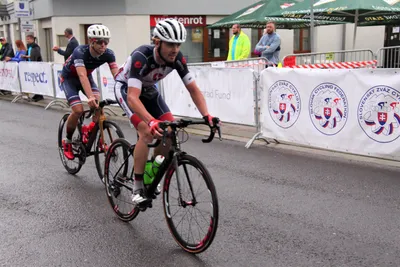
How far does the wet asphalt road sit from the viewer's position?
3.90 metres

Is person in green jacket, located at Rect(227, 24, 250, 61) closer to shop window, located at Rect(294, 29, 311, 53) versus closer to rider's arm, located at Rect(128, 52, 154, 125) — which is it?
rider's arm, located at Rect(128, 52, 154, 125)

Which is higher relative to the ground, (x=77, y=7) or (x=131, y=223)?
(x=77, y=7)

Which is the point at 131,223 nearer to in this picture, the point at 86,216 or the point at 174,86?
the point at 86,216

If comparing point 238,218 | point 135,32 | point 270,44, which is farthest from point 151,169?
point 135,32

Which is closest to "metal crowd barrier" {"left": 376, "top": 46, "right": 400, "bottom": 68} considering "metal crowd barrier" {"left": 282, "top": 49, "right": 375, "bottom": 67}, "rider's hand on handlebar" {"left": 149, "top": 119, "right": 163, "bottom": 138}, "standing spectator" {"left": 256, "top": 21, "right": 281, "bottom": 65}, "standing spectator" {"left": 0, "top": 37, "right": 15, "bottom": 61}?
"metal crowd barrier" {"left": 282, "top": 49, "right": 375, "bottom": 67}

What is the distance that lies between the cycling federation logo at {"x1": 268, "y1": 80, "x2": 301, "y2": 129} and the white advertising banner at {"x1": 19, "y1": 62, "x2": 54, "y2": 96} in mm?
8025

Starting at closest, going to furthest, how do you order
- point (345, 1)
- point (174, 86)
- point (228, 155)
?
point (228, 155) → point (174, 86) → point (345, 1)

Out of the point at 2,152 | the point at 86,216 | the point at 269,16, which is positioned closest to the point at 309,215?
the point at 86,216

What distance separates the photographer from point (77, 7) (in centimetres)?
2059

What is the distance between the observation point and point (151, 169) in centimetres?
412

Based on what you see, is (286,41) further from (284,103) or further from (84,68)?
(84,68)

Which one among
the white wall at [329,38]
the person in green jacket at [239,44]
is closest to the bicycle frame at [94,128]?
the person in green jacket at [239,44]

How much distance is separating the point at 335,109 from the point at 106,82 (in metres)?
6.85

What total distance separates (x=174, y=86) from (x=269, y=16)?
5.92 metres
